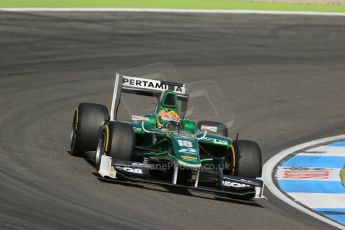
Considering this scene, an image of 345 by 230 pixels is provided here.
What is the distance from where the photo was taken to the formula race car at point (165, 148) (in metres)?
12.8

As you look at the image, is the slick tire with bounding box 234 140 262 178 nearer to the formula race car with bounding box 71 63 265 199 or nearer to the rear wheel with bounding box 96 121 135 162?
the formula race car with bounding box 71 63 265 199

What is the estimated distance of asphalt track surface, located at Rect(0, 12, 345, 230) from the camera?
1150cm

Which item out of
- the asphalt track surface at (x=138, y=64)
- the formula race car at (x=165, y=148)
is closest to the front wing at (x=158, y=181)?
the formula race car at (x=165, y=148)

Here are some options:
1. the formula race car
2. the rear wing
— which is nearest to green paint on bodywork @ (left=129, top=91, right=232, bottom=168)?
the formula race car

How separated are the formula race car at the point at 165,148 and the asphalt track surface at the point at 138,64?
0.25m

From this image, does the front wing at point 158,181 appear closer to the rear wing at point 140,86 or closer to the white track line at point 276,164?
the white track line at point 276,164

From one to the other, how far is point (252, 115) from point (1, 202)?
9444mm

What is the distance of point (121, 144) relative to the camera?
12984 mm

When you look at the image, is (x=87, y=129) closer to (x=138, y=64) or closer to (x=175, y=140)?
(x=175, y=140)

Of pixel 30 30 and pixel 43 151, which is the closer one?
pixel 43 151

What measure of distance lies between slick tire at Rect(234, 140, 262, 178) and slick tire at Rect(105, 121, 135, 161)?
1.46 meters

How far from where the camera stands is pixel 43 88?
64.1 feet

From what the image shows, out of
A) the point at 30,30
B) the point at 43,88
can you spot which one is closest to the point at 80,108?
the point at 43,88

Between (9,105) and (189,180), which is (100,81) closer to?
(9,105)
